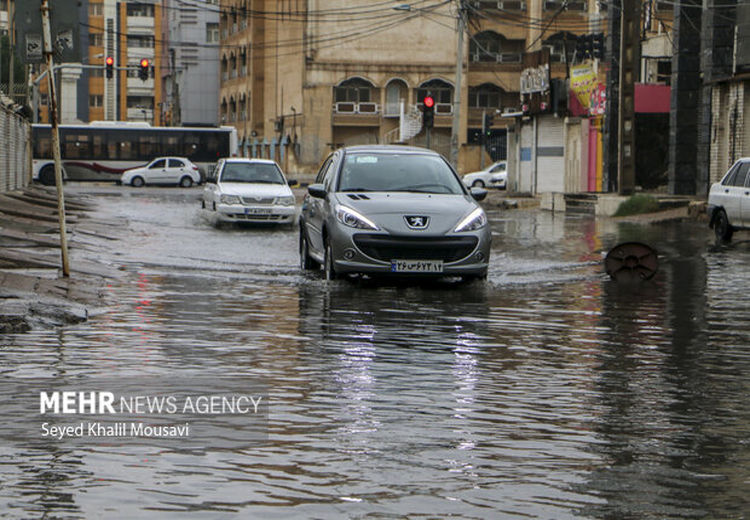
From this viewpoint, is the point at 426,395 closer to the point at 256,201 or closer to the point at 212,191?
the point at 256,201

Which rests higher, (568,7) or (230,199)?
(568,7)

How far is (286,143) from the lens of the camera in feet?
296

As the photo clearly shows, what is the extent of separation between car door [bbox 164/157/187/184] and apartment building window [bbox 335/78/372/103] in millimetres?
26024

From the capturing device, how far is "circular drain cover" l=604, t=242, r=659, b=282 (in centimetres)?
1719

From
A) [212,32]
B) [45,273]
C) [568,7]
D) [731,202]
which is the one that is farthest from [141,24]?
[45,273]

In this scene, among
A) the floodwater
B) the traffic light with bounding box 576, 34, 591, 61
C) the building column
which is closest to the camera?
the floodwater

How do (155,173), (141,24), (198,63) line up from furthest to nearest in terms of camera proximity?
(141,24), (198,63), (155,173)

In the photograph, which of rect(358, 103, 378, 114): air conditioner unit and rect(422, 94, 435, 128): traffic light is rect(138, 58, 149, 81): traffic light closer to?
rect(422, 94, 435, 128): traffic light

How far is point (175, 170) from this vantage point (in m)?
64.7

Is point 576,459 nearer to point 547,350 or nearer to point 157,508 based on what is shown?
point 157,508

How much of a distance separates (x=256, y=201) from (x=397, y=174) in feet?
46.2

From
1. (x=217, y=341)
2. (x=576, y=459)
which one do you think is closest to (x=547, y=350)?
(x=217, y=341)

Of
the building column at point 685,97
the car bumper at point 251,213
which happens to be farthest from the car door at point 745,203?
the building column at point 685,97

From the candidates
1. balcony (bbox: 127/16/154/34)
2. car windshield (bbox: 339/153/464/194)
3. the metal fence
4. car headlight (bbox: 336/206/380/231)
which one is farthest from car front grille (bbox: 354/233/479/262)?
balcony (bbox: 127/16/154/34)
